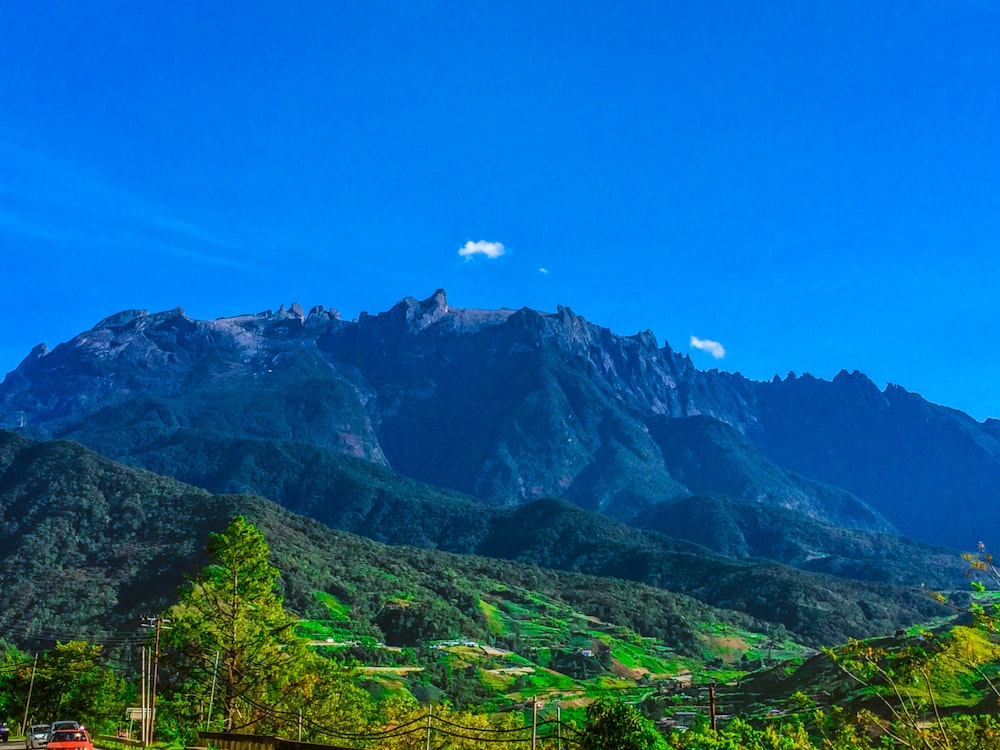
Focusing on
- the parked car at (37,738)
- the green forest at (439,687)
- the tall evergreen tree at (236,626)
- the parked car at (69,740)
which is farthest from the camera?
the tall evergreen tree at (236,626)

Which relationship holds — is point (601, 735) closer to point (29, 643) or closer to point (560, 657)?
point (29, 643)

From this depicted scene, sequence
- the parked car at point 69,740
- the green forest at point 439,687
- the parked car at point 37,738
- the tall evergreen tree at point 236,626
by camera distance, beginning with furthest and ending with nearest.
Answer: the tall evergreen tree at point 236,626 < the parked car at point 37,738 < the parked car at point 69,740 < the green forest at point 439,687

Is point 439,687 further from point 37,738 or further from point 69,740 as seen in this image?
point 69,740

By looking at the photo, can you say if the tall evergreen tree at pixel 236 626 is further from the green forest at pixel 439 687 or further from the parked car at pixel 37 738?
the parked car at pixel 37 738

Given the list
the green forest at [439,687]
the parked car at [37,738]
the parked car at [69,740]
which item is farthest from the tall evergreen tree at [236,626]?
the parked car at [69,740]

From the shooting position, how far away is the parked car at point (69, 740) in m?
35.8

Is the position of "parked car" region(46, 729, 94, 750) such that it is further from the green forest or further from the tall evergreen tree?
the tall evergreen tree

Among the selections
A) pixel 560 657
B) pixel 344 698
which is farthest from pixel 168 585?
pixel 344 698

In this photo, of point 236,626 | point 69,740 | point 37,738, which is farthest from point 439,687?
point 69,740

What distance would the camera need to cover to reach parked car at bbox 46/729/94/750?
3582 centimetres

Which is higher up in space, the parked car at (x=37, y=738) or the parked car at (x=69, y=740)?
the parked car at (x=69, y=740)

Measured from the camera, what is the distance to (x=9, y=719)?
258 ft

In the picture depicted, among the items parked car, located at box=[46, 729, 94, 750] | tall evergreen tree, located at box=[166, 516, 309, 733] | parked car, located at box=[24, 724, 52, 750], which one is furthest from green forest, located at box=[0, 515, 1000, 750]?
parked car, located at box=[46, 729, 94, 750]

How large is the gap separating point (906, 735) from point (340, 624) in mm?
193173
